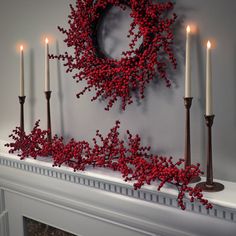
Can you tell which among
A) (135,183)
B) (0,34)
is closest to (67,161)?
(135,183)

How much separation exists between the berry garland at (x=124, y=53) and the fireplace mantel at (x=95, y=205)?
302 millimetres

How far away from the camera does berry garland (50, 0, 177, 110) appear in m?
1.15

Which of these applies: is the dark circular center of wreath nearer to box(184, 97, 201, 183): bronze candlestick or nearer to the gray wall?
the gray wall

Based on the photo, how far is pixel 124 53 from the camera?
120cm

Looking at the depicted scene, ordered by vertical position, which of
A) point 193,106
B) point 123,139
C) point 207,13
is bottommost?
point 123,139

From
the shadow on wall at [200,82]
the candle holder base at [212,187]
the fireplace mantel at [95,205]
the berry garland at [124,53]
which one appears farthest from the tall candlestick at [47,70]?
the candle holder base at [212,187]

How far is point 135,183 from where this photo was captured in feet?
3.69

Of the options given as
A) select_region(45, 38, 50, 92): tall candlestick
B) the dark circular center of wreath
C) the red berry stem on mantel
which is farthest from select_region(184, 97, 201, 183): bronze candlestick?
select_region(45, 38, 50, 92): tall candlestick

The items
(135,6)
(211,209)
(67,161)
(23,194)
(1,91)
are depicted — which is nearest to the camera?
(211,209)

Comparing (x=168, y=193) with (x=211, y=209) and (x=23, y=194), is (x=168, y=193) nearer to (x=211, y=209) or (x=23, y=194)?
(x=211, y=209)

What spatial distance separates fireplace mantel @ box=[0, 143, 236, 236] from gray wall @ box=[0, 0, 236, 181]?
0.15 metres

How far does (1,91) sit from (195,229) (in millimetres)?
1147

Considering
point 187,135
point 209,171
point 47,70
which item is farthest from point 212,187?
point 47,70

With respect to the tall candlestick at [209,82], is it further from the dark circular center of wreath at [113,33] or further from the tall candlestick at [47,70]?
the tall candlestick at [47,70]
